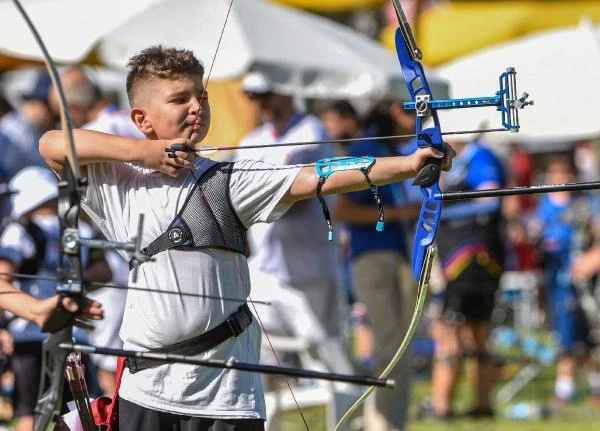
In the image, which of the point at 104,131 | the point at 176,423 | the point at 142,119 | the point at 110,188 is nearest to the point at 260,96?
the point at 104,131

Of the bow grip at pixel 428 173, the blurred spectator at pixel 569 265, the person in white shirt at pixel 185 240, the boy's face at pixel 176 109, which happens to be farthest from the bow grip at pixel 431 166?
the blurred spectator at pixel 569 265

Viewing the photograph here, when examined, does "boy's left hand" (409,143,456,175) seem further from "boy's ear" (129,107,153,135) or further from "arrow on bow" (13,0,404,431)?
"boy's ear" (129,107,153,135)

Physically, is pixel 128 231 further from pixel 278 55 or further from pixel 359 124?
pixel 359 124

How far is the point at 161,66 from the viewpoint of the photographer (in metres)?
4.03

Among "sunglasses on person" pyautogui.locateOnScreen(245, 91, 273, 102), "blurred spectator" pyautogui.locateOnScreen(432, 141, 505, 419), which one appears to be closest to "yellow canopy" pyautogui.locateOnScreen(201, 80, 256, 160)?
"blurred spectator" pyautogui.locateOnScreen(432, 141, 505, 419)

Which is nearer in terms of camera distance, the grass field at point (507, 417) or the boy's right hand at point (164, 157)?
the boy's right hand at point (164, 157)

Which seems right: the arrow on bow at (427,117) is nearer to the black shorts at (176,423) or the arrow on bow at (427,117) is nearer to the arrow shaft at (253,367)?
the arrow shaft at (253,367)

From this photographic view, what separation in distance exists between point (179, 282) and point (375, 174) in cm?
67

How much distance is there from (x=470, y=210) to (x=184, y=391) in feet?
19.3

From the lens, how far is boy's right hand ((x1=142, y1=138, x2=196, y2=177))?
3734mm

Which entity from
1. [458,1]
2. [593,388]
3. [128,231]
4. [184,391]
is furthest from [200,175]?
[458,1]

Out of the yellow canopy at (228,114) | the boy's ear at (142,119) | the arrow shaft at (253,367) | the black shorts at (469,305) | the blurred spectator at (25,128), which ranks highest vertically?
the yellow canopy at (228,114)

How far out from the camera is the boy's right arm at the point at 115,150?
3756 mm

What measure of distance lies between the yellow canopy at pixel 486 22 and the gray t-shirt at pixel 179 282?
31.3 ft
